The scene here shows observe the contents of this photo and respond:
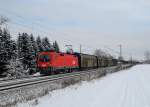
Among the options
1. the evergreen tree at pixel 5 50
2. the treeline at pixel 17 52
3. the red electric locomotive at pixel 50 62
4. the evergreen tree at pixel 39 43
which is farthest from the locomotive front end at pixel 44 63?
the evergreen tree at pixel 39 43

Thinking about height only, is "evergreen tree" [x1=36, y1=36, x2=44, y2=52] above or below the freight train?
above

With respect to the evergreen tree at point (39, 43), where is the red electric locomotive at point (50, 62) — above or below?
below

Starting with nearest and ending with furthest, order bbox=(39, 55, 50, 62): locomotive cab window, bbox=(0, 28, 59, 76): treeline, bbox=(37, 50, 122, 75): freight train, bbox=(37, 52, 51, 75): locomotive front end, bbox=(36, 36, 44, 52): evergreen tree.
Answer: bbox=(37, 52, 51, 75): locomotive front end < bbox=(37, 50, 122, 75): freight train < bbox=(39, 55, 50, 62): locomotive cab window < bbox=(0, 28, 59, 76): treeline < bbox=(36, 36, 44, 52): evergreen tree

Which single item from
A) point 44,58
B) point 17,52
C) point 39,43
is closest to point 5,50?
point 17,52

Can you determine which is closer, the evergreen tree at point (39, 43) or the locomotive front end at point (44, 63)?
the locomotive front end at point (44, 63)

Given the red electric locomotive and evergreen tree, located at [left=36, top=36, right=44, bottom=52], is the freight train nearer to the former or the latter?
the red electric locomotive

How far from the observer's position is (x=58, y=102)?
36.3 ft

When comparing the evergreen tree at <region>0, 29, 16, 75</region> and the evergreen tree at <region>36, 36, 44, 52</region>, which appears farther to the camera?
the evergreen tree at <region>36, 36, 44, 52</region>

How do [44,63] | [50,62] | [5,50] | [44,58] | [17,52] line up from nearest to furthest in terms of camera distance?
[50,62]
[44,63]
[44,58]
[5,50]
[17,52]

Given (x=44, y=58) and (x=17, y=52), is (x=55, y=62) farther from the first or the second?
(x=17, y=52)

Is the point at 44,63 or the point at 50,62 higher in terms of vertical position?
the point at 50,62

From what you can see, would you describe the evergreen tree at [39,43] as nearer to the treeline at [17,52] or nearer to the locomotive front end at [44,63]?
the treeline at [17,52]

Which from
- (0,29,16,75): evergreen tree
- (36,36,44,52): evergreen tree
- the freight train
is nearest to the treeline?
(0,29,16,75): evergreen tree

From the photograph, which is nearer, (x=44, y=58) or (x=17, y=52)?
(x=44, y=58)
